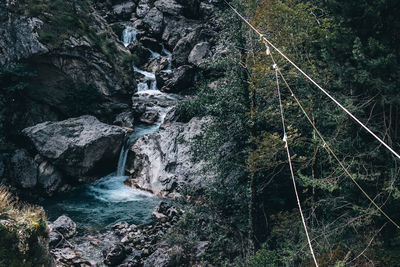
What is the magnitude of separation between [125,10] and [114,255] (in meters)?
31.6

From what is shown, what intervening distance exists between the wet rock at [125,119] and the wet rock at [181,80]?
5211 millimetres

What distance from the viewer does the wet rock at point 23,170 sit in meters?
14.3

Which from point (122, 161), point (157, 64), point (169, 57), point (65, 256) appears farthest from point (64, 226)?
point (169, 57)

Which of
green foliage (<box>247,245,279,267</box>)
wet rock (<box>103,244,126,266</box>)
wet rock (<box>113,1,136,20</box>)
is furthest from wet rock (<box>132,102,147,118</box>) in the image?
wet rock (<box>113,1,136,20</box>)

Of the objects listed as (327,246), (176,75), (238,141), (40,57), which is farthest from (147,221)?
(176,75)

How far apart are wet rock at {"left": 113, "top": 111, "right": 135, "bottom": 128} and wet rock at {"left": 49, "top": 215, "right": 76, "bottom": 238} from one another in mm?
7977

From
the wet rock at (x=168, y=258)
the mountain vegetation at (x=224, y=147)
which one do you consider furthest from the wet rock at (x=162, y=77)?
the wet rock at (x=168, y=258)

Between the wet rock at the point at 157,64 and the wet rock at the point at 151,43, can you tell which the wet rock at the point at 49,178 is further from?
the wet rock at the point at 151,43

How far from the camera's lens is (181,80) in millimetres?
23750

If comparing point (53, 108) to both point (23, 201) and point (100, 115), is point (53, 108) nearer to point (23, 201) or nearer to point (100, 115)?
point (100, 115)

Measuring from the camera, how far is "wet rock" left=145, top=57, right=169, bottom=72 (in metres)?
26.6

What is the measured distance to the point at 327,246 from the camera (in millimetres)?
7496

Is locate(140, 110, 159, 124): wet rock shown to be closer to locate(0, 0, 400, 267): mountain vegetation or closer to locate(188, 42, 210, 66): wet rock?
locate(0, 0, 400, 267): mountain vegetation

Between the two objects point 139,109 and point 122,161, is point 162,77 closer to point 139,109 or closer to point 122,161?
point 139,109
